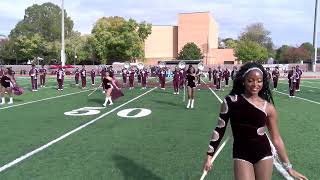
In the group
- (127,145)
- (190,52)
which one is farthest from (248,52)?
(127,145)

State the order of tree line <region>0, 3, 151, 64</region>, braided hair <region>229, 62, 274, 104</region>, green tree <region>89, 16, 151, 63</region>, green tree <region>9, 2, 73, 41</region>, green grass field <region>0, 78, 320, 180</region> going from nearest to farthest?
braided hair <region>229, 62, 274, 104</region> → green grass field <region>0, 78, 320, 180</region> → green tree <region>89, 16, 151, 63</region> → tree line <region>0, 3, 151, 64</region> → green tree <region>9, 2, 73, 41</region>

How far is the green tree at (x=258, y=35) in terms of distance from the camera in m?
127

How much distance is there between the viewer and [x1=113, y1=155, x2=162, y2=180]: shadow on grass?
24.2 feet

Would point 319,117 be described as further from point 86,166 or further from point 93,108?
point 86,166

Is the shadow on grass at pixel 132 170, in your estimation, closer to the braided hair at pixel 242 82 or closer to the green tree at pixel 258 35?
the braided hair at pixel 242 82

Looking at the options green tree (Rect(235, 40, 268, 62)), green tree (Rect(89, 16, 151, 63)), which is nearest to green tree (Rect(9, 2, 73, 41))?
green tree (Rect(89, 16, 151, 63))

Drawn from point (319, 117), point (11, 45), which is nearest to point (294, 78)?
point (319, 117)

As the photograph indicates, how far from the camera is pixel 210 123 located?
13883mm

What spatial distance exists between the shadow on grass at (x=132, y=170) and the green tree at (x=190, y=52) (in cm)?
9658

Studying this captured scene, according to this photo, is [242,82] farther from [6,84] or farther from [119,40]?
[119,40]

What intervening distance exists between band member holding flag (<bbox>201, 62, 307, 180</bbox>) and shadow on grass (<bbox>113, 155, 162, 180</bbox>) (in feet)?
9.08

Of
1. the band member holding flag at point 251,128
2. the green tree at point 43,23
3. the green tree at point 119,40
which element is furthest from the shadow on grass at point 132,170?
the green tree at point 43,23

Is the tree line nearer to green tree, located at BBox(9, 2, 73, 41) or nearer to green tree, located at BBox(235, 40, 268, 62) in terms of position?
green tree, located at BBox(9, 2, 73, 41)

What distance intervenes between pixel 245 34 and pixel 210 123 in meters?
117
